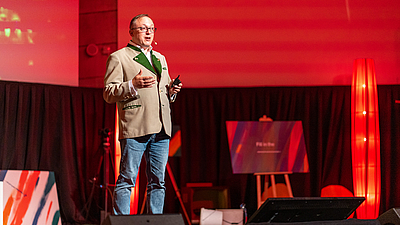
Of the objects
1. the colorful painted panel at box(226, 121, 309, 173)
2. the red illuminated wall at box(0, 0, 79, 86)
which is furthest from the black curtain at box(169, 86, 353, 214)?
the red illuminated wall at box(0, 0, 79, 86)

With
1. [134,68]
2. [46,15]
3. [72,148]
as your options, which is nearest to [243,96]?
[72,148]

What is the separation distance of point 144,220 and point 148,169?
74 centimetres

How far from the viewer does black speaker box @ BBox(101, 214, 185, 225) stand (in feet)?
5.70

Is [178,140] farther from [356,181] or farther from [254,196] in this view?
[356,181]

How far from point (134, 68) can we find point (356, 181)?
2984mm

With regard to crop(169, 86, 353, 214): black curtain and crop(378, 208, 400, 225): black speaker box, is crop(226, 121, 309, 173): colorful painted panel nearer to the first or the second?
crop(169, 86, 353, 214): black curtain

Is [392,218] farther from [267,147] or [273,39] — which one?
[273,39]

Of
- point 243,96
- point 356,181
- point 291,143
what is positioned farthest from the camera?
point 243,96

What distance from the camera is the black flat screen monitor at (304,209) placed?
2.04 meters

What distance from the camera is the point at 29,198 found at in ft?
14.1

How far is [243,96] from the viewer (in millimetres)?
5258

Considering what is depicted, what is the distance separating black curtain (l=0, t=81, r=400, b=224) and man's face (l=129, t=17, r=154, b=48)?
267cm

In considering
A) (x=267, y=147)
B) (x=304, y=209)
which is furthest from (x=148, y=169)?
(x=267, y=147)

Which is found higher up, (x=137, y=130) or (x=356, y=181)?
(x=137, y=130)
